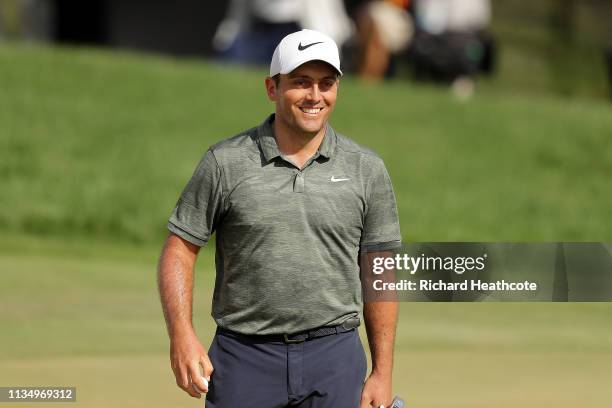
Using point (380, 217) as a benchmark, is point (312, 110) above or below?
above

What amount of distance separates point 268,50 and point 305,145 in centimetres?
1524

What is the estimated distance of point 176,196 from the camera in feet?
48.6

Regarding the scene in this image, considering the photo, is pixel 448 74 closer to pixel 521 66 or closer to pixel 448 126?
pixel 448 126

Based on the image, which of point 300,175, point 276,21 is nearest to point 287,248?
point 300,175

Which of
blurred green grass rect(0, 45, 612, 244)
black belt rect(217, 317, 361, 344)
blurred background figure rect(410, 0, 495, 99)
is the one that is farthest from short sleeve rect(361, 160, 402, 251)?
blurred background figure rect(410, 0, 495, 99)

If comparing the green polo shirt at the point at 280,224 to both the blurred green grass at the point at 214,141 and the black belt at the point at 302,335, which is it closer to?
the black belt at the point at 302,335

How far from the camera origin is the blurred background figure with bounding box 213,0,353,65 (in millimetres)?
17234

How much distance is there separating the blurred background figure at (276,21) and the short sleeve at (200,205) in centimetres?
1291

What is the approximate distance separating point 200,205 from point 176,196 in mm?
10837

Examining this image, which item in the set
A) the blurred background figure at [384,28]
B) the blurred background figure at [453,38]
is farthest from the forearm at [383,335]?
the blurred background figure at [453,38]

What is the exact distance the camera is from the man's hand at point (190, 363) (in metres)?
3.91

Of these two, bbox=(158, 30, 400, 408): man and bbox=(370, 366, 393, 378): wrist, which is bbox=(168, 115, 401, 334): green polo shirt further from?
bbox=(370, 366, 393, 378): wrist

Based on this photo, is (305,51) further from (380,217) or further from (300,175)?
(380,217)

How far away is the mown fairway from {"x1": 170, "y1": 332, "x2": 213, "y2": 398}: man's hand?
3162 mm
